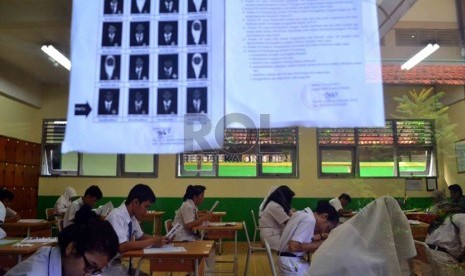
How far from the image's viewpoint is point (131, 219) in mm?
3055

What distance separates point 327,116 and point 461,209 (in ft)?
9.37

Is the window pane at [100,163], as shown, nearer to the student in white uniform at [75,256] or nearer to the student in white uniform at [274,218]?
the student in white uniform at [75,256]

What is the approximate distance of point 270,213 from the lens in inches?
166

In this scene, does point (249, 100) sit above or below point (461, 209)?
above

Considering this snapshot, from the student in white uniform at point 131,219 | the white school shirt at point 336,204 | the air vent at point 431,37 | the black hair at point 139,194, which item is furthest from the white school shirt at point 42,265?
the white school shirt at point 336,204

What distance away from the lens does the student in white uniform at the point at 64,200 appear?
6.13m

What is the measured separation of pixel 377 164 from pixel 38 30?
1.44 meters

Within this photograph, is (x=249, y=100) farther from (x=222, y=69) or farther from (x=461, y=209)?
(x=461, y=209)

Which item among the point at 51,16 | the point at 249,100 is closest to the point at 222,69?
the point at 249,100

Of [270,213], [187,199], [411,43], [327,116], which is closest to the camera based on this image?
[327,116]

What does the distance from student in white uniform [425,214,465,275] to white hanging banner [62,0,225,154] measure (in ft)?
8.60

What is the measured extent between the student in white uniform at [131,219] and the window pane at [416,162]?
6.24 ft

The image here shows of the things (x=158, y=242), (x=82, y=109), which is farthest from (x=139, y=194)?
(x=82, y=109)

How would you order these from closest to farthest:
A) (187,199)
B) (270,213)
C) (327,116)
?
(327,116) → (270,213) → (187,199)
